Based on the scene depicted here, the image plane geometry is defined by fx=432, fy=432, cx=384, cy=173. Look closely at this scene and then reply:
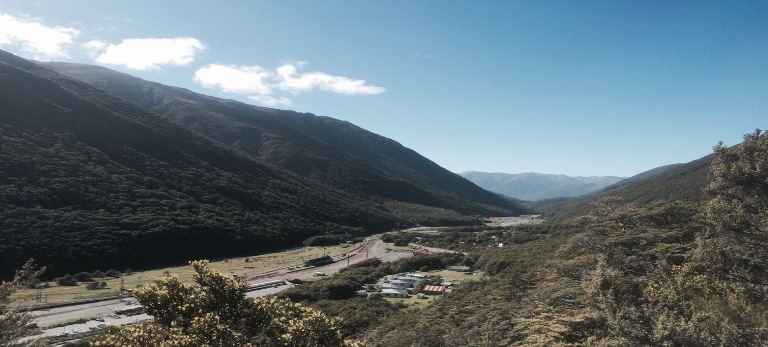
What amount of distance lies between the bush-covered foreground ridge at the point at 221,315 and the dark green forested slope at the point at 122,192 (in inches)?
1815

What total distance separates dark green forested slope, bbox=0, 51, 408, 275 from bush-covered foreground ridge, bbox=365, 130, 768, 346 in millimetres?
45906

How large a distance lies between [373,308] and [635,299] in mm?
17481

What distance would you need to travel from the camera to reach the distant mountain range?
52500 millimetres

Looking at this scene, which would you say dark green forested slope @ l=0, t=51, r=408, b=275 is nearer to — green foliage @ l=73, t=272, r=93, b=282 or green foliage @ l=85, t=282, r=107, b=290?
green foliage @ l=73, t=272, r=93, b=282

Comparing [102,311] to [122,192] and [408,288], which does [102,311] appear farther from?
[122,192]

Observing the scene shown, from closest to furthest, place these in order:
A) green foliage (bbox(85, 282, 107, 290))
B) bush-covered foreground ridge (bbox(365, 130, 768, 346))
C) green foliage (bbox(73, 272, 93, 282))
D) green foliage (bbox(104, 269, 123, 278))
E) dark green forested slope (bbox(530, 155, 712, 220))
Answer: bush-covered foreground ridge (bbox(365, 130, 768, 346))
green foliage (bbox(85, 282, 107, 290))
green foliage (bbox(73, 272, 93, 282))
green foliage (bbox(104, 269, 123, 278))
dark green forested slope (bbox(530, 155, 712, 220))

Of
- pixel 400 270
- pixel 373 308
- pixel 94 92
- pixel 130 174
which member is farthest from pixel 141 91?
pixel 373 308

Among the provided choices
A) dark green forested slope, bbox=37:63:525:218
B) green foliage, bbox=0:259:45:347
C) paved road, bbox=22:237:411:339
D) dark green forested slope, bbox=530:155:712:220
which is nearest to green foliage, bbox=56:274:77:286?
paved road, bbox=22:237:411:339

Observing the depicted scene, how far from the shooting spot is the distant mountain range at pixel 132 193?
52.5 m

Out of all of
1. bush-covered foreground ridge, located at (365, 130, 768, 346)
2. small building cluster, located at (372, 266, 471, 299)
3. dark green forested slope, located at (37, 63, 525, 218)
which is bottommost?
small building cluster, located at (372, 266, 471, 299)

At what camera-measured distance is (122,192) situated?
6819 centimetres

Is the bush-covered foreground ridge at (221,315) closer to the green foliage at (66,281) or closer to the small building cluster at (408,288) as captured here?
the small building cluster at (408,288)

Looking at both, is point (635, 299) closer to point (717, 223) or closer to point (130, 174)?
point (717, 223)

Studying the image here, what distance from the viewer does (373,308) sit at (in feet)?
91.6
